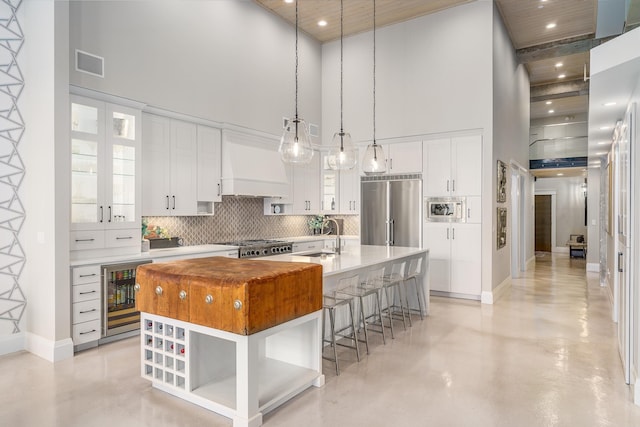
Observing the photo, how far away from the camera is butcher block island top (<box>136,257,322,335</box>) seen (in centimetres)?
269

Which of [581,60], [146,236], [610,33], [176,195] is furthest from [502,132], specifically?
[146,236]

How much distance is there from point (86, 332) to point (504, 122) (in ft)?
23.6

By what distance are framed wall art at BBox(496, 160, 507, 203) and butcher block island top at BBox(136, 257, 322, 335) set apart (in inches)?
196

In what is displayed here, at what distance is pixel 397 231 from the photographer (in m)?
7.34

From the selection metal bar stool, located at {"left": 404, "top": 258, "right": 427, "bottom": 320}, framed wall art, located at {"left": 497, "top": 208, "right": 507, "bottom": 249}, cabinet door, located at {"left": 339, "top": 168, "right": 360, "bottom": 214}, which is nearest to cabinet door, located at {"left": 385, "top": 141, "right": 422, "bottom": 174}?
cabinet door, located at {"left": 339, "top": 168, "right": 360, "bottom": 214}

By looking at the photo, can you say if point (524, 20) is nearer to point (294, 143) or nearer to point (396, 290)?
point (396, 290)

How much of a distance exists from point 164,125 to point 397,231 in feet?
13.8

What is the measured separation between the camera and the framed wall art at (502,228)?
714cm

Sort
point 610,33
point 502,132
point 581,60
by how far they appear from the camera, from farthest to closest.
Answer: point 581,60, point 502,132, point 610,33

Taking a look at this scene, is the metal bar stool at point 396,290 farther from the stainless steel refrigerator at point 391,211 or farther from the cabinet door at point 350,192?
the cabinet door at point 350,192

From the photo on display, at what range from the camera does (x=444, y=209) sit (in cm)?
688

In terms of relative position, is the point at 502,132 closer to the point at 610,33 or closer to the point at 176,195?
the point at 610,33

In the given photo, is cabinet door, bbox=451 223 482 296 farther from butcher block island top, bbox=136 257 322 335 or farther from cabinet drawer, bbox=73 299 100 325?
cabinet drawer, bbox=73 299 100 325

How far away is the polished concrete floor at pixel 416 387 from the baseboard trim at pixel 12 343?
8.3 inches
